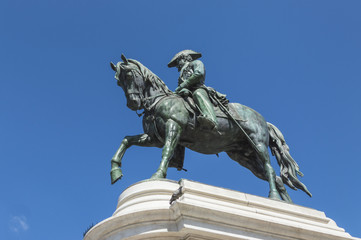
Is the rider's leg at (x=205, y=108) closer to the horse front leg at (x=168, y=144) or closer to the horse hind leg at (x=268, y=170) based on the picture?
the horse front leg at (x=168, y=144)

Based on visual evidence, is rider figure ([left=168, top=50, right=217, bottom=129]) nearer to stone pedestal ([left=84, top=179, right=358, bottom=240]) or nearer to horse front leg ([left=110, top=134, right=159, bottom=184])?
horse front leg ([left=110, top=134, right=159, bottom=184])

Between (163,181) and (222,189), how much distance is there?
3.41 feet

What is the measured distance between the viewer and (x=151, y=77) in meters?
10.7

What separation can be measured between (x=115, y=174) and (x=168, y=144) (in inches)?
49.7

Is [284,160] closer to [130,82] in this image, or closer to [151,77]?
[151,77]

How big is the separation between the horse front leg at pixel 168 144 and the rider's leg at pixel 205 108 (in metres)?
0.63

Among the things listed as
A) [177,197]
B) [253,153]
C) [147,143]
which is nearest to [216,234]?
[177,197]

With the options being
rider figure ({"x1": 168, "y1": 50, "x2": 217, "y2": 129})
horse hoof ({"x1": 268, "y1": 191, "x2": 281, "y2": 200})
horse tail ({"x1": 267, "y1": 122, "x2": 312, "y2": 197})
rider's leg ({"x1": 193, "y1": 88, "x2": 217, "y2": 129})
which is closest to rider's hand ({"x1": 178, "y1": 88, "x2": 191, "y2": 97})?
rider figure ({"x1": 168, "y1": 50, "x2": 217, "y2": 129})

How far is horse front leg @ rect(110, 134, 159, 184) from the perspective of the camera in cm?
969

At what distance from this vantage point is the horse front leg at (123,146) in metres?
9.69

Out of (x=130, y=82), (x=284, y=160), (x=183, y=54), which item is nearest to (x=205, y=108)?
(x=130, y=82)

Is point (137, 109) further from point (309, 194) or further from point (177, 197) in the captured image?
point (309, 194)

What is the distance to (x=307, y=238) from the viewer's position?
8219 millimetres

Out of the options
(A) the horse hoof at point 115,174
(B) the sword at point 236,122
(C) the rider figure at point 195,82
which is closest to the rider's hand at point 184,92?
(C) the rider figure at point 195,82
